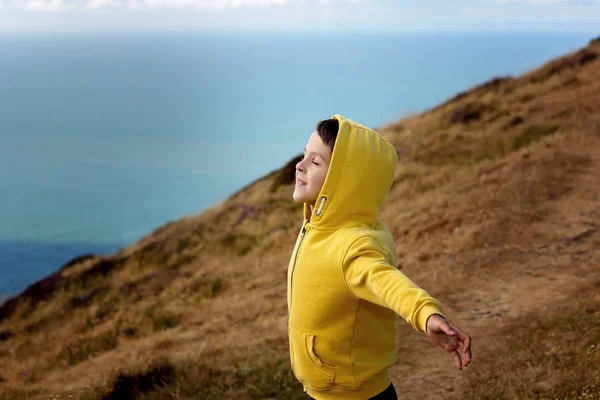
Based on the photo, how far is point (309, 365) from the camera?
324cm

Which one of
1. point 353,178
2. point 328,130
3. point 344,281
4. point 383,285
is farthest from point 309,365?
point 328,130

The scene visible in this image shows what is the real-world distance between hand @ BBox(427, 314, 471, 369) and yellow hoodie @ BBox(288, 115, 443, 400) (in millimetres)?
598

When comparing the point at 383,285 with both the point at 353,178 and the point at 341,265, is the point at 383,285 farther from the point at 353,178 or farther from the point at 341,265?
the point at 353,178

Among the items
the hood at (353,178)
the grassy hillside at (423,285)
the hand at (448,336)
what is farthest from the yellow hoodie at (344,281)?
Answer: the grassy hillside at (423,285)

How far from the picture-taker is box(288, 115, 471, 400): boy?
3.06 m

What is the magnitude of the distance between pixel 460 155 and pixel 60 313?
11088mm

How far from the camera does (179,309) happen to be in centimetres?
1132

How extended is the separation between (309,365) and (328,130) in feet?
4.17

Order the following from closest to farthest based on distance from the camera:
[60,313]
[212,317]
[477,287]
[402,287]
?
[402,287] < [477,287] < [212,317] < [60,313]

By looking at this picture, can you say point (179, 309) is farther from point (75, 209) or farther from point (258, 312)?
point (75, 209)

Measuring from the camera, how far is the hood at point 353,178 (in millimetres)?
3092

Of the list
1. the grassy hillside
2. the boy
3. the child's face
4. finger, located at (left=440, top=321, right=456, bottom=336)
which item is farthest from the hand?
the grassy hillside

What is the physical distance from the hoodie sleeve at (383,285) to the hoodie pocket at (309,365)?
47cm

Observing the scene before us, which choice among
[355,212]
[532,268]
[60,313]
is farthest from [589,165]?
[60,313]
